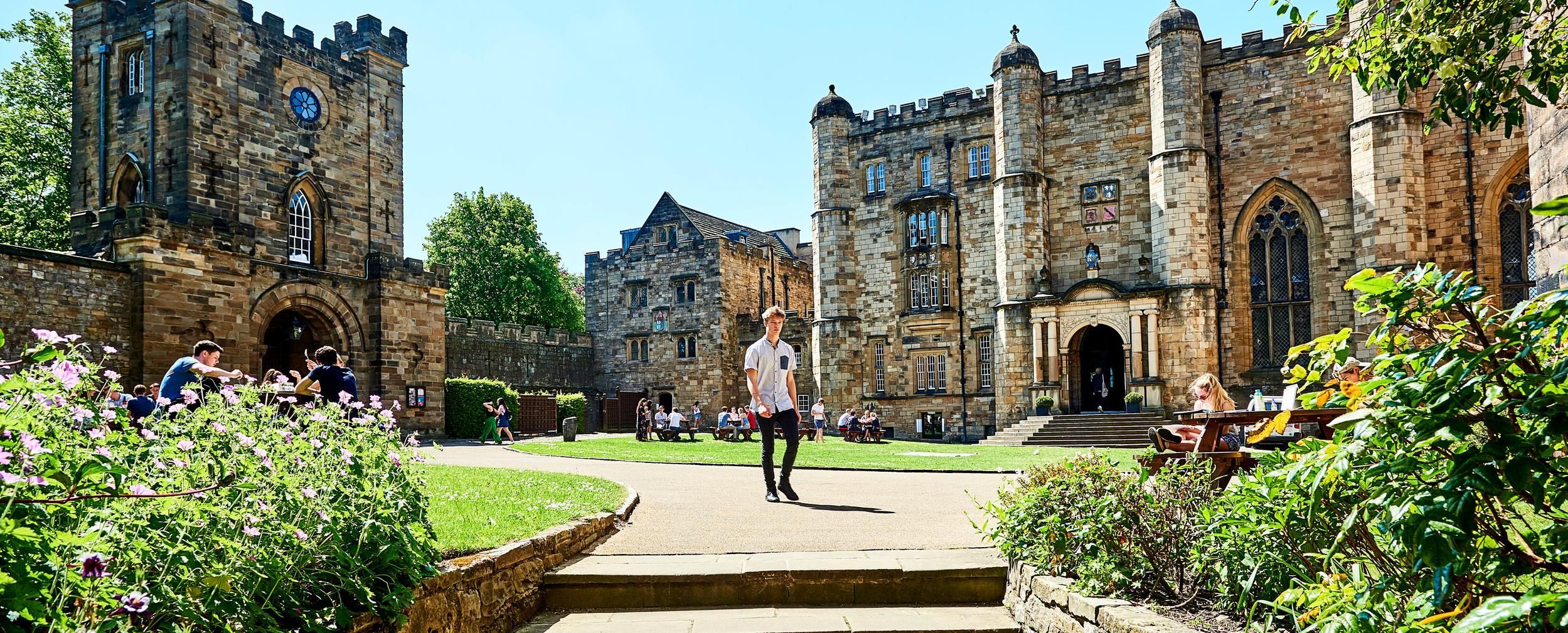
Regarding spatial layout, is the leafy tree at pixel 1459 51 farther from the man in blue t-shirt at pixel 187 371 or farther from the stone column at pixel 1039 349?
the stone column at pixel 1039 349

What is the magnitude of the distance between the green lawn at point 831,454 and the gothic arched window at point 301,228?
26.6ft

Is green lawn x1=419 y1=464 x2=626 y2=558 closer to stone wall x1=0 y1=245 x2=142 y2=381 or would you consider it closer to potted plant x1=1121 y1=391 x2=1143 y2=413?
stone wall x1=0 y1=245 x2=142 y2=381

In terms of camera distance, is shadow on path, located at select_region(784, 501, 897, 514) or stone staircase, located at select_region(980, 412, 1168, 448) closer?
shadow on path, located at select_region(784, 501, 897, 514)

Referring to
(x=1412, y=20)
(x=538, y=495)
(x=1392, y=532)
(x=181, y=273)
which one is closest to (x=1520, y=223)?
(x=1412, y=20)

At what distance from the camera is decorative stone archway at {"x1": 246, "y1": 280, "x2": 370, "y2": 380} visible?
79.0ft

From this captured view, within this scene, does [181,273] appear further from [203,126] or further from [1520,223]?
[1520,223]

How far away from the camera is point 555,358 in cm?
4547

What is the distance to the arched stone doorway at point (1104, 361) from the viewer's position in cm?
3216

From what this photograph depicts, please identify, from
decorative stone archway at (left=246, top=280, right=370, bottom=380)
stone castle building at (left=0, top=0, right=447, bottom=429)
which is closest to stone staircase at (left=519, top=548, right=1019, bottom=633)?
stone castle building at (left=0, top=0, right=447, bottom=429)

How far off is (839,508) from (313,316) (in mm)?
21960

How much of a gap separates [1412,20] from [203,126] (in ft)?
83.8

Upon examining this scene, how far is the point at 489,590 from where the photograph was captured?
206 inches

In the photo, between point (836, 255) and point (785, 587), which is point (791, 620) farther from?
point (836, 255)

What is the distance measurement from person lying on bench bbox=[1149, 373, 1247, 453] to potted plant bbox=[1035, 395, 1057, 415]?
20.2m
